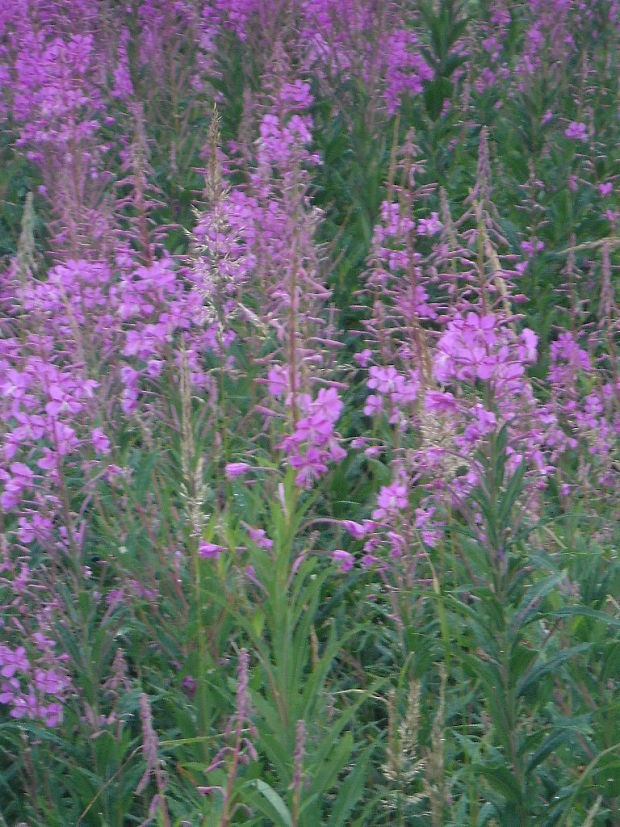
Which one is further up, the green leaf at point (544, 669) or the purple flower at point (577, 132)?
the purple flower at point (577, 132)

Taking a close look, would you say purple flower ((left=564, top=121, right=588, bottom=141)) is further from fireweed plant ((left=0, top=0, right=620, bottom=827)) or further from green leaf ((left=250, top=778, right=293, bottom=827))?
green leaf ((left=250, top=778, right=293, bottom=827))

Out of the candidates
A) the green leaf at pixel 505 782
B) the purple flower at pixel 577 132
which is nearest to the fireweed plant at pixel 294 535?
the green leaf at pixel 505 782

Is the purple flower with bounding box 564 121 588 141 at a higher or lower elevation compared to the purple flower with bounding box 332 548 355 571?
higher

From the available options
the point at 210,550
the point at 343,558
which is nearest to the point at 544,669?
the point at 343,558

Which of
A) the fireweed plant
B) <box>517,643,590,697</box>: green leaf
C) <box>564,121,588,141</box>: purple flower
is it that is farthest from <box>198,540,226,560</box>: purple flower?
<box>564,121,588,141</box>: purple flower

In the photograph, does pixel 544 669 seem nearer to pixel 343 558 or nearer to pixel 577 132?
pixel 343 558

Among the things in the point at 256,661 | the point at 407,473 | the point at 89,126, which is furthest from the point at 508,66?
the point at 256,661

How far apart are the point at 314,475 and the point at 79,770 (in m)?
0.93

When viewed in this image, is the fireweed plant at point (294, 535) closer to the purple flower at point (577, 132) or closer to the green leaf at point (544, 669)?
the green leaf at point (544, 669)

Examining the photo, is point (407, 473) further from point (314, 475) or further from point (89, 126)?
point (89, 126)

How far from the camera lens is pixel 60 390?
2.70 metres

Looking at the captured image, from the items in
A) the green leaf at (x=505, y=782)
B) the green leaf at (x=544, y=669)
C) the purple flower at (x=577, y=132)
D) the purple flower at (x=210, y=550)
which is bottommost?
the green leaf at (x=505, y=782)

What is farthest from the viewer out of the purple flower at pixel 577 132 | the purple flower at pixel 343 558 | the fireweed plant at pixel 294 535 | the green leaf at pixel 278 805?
the purple flower at pixel 577 132

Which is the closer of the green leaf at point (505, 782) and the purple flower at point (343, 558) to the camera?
the green leaf at point (505, 782)
